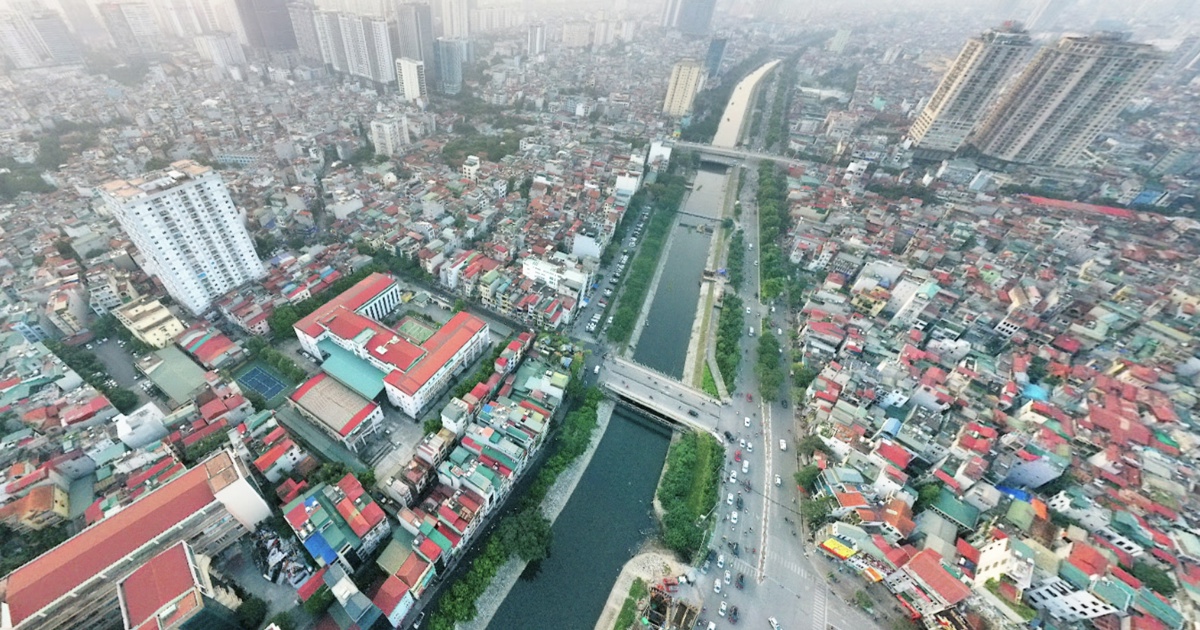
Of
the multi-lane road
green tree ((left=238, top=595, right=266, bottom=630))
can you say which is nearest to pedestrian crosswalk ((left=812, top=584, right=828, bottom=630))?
the multi-lane road

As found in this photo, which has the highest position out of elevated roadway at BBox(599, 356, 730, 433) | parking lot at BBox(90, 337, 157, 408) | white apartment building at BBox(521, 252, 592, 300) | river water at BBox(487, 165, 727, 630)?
white apartment building at BBox(521, 252, 592, 300)

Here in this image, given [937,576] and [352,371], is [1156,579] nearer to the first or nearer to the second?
[937,576]

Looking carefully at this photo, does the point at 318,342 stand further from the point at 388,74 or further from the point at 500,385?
the point at 388,74

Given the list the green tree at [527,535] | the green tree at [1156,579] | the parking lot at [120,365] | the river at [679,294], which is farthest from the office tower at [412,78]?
the green tree at [1156,579]

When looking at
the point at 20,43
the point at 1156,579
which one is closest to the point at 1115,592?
the point at 1156,579

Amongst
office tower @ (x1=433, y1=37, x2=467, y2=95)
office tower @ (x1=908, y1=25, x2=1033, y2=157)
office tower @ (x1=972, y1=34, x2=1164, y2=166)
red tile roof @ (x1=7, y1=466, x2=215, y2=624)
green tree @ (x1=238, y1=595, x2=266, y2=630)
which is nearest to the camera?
red tile roof @ (x1=7, y1=466, x2=215, y2=624)

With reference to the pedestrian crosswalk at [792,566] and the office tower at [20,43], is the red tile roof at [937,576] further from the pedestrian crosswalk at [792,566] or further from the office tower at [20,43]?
the office tower at [20,43]

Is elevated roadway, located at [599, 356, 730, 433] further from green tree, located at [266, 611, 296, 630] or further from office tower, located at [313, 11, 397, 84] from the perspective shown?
office tower, located at [313, 11, 397, 84]

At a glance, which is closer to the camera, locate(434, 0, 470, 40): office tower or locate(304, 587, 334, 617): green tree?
locate(304, 587, 334, 617): green tree
